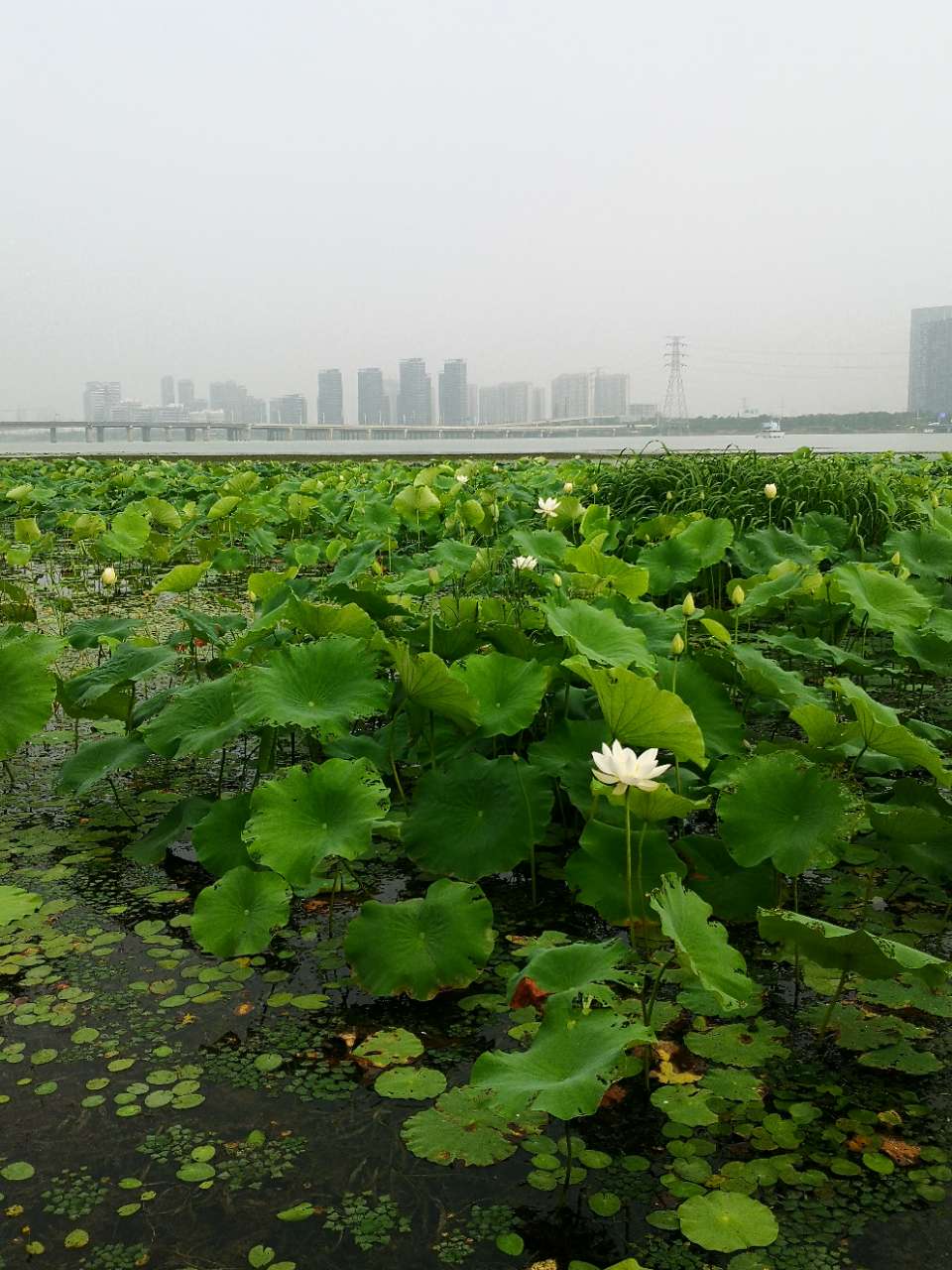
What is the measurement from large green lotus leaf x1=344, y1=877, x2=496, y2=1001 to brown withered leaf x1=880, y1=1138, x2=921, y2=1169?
1.82ft

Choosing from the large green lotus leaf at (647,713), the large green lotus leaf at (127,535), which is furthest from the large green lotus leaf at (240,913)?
the large green lotus leaf at (127,535)

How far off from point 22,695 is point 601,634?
1.11 m

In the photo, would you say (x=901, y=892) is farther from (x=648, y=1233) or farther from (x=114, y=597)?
(x=114, y=597)

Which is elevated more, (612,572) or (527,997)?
(612,572)

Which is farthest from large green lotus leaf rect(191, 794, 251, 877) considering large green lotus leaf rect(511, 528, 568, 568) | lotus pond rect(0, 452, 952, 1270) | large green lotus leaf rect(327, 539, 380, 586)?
large green lotus leaf rect(511, 528, 568, 568)

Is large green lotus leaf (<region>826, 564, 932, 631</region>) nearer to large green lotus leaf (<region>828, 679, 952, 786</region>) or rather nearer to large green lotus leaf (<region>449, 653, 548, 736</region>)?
large green lotus leaf (<region>828, 679, 952, 786</region>)

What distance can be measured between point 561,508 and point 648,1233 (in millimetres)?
3394

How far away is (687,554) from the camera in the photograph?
10.4 feet

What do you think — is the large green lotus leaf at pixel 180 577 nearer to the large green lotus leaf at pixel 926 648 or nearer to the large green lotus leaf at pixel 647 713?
the large green lotus leaf at pixel 647 713

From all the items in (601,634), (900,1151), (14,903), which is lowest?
(900,1151)

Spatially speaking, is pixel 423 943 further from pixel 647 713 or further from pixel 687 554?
pixel 687 554

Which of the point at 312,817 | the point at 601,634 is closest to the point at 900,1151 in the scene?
the point at 312,817

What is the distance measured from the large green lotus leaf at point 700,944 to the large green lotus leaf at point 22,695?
1215mm

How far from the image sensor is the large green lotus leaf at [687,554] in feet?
10.3
